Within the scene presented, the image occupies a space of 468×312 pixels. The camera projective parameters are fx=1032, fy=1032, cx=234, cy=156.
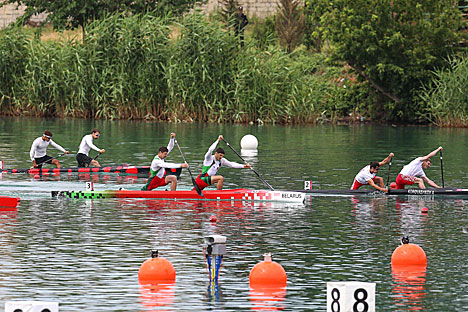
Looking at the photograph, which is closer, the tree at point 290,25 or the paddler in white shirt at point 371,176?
the paddler in white shirt at point 371,176

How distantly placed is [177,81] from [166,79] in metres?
1.16

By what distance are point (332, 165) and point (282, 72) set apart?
23.4m

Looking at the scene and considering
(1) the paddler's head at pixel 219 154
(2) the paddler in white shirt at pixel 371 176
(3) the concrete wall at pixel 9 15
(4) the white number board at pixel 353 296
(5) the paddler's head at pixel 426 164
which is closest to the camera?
(4) the white number board at pixel 353 296

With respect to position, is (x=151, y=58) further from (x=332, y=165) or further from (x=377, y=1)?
(x=332, y=165)

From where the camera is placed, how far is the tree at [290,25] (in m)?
80.2

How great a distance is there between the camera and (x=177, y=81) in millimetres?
59844

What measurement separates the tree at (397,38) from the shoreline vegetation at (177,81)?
118 centimetres

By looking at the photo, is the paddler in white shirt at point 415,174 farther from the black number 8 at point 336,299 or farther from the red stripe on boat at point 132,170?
the black number 8 at point 336,299

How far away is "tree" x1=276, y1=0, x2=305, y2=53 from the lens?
3159 inches

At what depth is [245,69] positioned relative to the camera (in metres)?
60.0

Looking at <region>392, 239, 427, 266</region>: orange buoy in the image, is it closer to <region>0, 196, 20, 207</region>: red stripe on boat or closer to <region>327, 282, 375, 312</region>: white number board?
<region>327, 282, 375, 312</region>: white number board

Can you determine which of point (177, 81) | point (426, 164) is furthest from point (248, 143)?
point (177, 81)

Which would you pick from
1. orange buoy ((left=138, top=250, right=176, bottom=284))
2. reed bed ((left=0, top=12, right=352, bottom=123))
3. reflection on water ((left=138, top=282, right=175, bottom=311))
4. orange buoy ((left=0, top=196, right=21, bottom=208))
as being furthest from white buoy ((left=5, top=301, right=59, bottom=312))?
reed bed ((left=0, top=12, right=352, bottom=123))

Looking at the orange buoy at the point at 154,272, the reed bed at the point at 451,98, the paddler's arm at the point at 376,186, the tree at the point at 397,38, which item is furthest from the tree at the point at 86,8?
the orange buoy at the point at 154,272
